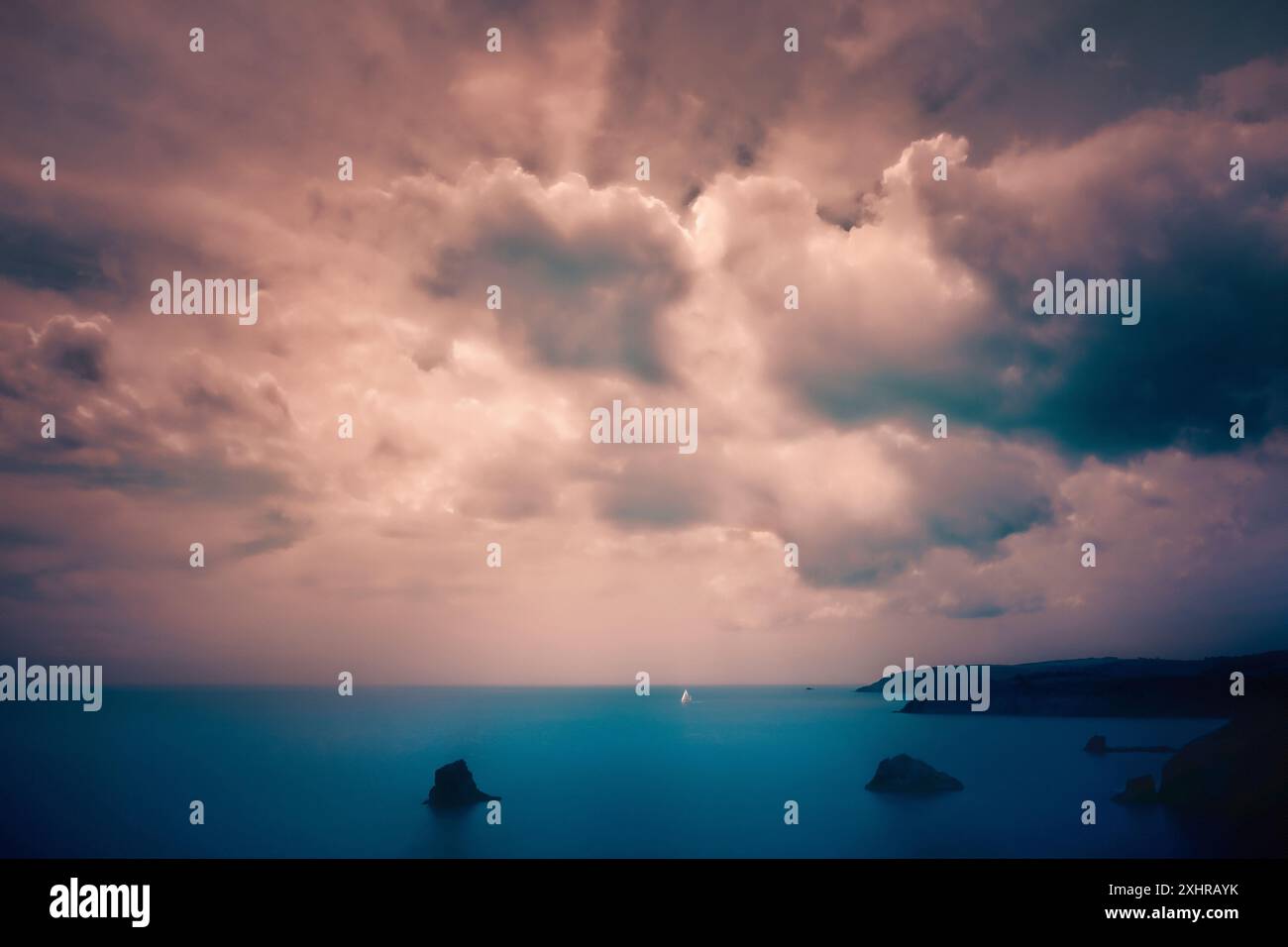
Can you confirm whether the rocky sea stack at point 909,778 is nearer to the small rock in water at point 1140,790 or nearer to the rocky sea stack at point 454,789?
the small rock in water at point 1140,790

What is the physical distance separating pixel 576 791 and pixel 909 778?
18729 millimetres

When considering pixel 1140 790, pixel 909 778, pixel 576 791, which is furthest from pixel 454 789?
pixel 1140 790

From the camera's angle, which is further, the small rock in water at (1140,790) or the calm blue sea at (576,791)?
the small rock in water at (1140,790)

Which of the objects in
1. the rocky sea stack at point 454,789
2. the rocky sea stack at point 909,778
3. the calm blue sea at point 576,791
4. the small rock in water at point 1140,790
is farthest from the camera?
the rocky sea stack at point 909,778

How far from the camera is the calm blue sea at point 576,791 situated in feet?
73.7

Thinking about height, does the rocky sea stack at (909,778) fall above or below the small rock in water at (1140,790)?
below

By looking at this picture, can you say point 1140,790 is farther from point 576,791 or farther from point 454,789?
point 454,789

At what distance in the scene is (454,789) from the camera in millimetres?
24641

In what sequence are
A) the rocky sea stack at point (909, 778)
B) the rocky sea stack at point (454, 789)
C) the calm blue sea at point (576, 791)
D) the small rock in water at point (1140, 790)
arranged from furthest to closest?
the rocky sea stack at point (909, 778) < the rocky sea stack at point (454, 789) < the small rock in water at point (1140, 790) < the calm blue sea at point (576, 791)

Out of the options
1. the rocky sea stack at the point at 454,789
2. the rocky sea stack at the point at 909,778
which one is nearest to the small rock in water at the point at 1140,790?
the rocky sea stack at the point at 909,778

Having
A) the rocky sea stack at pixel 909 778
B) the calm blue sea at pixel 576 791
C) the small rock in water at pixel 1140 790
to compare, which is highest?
the small rock in water at pixel 1140 790

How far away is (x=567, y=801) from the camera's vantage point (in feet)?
98.9

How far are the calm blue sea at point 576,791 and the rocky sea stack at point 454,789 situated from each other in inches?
28.3
